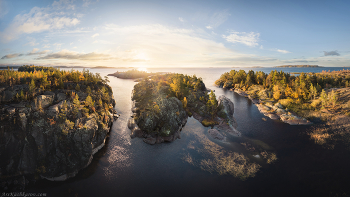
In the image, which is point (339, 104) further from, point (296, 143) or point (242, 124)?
point (242, 124)

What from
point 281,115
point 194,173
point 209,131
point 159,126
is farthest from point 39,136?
point 281,115

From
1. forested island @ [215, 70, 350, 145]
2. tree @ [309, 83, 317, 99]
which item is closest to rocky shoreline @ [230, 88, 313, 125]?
forested island @ [215, 70, 350, 145]

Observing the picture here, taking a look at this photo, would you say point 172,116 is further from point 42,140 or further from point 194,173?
point 42,140

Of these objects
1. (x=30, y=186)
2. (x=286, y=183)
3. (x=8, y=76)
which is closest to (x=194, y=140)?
(x=286, y=183)

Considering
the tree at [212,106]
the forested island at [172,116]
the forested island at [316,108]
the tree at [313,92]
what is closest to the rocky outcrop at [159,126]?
the forested island at [172,116]

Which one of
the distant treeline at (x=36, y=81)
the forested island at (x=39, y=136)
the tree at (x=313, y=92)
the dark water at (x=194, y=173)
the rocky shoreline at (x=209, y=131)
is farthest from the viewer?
the tree at (x=313, y=92)

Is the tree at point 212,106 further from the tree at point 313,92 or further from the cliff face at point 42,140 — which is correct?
the tree at point 313,92
